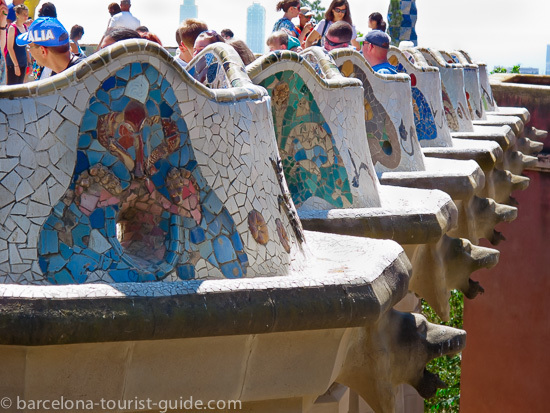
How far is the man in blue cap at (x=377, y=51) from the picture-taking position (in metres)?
7.16

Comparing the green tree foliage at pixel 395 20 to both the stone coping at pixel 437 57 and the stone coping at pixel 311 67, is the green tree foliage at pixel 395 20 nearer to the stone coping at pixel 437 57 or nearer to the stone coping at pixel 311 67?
the stone coping at pixel 437 57

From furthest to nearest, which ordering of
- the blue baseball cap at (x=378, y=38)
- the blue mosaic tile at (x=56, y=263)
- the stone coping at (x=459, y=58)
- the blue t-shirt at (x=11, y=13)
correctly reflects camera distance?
the stone coping at (x=459, y=58) < the blue t-shirt at (x=11, y=13) < the blue baseball cap at (x=378, y=38) < the blue mosaic tile at (x=56, y=263)

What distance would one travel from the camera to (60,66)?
4.16 meters

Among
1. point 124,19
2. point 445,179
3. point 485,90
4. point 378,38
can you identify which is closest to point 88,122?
point 445,179

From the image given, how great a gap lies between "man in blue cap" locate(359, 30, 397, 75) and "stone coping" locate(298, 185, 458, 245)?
1.81m

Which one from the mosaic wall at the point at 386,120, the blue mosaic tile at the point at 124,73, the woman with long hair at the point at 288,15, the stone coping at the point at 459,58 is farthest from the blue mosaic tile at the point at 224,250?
the stone coping at the point at 459,58

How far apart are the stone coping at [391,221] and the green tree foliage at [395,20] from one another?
30.0 feet

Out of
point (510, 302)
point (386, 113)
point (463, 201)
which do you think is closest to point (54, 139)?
point (386, 113)

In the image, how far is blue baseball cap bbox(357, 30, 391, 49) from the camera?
23.4 feet

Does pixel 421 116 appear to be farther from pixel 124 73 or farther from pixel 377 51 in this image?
pixel 124 73

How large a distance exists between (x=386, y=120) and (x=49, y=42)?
3.14 metres

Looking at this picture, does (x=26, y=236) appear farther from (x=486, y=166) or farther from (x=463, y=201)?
(x=486, y=166)

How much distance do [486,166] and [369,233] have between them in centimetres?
357

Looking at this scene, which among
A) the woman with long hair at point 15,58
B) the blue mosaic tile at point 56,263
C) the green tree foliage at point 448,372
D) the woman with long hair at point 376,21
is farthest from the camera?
the green tree foliage at point 448,372
